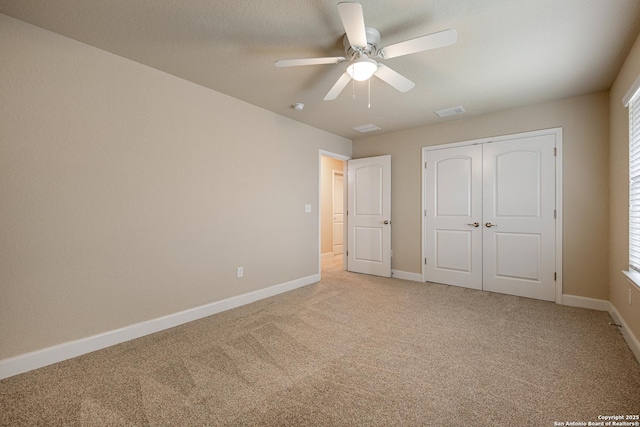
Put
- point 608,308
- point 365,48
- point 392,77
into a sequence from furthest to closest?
point 608,308 < point 392,77 < point 365,48

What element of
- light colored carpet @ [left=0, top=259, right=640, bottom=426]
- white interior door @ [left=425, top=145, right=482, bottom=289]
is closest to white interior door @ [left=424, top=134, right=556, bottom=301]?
white interior door @ [left=425, top=145, right=482, bottom=289]

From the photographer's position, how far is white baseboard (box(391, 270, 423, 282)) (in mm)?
4625

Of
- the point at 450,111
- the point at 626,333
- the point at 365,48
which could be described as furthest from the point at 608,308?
the point at 365,48

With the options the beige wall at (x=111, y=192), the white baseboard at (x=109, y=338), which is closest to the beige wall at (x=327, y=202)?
the beige wall at (x=111, y=192)

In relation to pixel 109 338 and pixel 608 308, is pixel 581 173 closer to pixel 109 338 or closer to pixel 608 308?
pixel 608 308

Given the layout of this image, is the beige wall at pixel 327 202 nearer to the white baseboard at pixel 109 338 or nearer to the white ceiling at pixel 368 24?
the white baseboard at pixel 109 338

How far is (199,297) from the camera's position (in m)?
3.10

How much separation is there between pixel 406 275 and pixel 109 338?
401 centimetres

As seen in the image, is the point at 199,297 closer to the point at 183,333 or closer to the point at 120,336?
the point at 183,333

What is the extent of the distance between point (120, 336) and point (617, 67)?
5.18 meters

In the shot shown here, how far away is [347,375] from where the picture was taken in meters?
1.99

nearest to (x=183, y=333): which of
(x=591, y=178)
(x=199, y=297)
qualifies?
(x=199, y=297)

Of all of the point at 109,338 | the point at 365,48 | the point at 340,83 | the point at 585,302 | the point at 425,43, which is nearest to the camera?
the point at 425,43

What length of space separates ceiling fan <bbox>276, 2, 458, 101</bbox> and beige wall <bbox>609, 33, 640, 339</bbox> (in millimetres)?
1809
